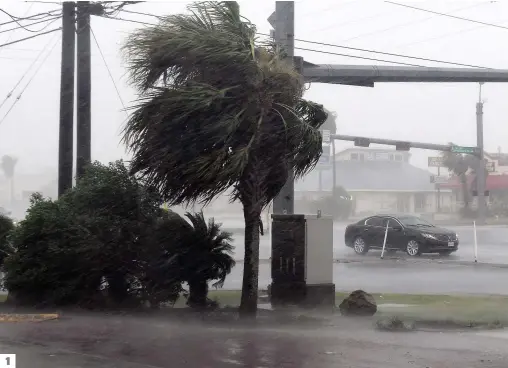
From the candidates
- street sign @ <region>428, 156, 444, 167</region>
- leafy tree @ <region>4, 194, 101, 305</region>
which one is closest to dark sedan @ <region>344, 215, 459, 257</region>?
leafy tree @ <region>4, 194, 101, 305</region>

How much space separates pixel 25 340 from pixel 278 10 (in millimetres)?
7427

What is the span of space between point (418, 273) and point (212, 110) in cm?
1038

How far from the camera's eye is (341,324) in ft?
34.3

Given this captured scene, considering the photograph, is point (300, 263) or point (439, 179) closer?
point (300, 263)

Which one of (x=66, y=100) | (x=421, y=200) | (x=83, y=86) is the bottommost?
(x=421, y=200)

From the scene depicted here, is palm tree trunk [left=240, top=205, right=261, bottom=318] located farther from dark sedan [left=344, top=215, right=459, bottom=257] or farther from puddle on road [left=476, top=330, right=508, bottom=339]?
dark sedan [left=344, top=215, right=459, bottom=257]

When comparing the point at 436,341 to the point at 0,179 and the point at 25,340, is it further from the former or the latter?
the point at 0,179

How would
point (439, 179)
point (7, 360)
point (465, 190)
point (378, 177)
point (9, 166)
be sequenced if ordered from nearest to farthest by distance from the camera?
point (7, 360)
point (9, 166)
point (465, 190)
point (439, 179)
point (378, 177)

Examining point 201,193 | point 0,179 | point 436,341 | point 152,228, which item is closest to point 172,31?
point 201,193

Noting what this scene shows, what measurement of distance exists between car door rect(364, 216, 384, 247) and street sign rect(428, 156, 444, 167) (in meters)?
30.3

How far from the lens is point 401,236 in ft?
76.7


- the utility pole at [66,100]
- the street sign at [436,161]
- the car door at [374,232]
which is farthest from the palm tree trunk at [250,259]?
the street sign at [436,161]

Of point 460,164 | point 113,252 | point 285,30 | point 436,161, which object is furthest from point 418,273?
point 436,161

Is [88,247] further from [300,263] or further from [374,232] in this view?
[374,232]
